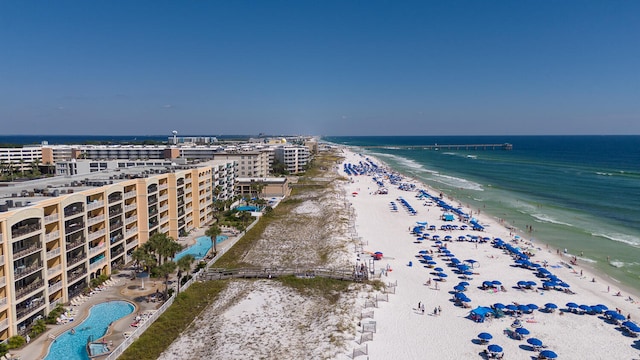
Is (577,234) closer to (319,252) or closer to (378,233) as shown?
(378,233)

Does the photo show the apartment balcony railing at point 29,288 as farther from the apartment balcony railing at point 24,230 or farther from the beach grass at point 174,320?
the beach grass at point 174,320

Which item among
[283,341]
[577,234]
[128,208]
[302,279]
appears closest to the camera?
[283,341]

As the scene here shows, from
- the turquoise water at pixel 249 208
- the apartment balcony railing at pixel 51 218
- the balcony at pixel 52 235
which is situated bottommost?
the turquoise water at pixel 249 208

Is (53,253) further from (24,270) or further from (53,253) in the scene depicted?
(24,270)

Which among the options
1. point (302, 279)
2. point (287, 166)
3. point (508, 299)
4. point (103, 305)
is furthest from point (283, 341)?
point (287, 166)

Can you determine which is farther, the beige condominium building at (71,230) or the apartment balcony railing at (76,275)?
the apartment balcony railing at (76,275)

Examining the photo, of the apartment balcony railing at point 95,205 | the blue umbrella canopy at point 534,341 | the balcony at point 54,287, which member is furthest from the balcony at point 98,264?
the blue umbrella canopy at point 534,341

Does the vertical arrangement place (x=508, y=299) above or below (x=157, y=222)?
below

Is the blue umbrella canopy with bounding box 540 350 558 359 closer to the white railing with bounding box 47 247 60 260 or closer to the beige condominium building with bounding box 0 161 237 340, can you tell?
the beige condominium building with bounding box 0 161 237 340
